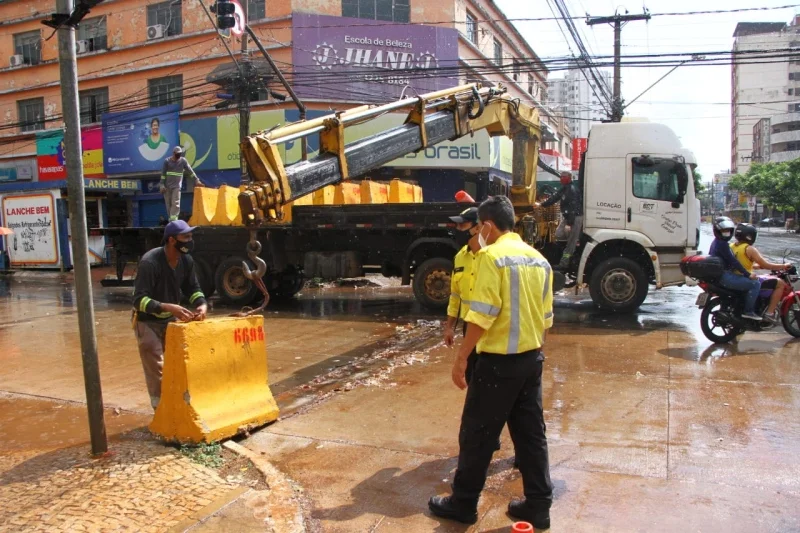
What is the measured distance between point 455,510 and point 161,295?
2.88m

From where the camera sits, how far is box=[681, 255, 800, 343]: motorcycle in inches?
314

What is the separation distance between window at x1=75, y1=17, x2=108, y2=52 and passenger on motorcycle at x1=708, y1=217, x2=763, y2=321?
25948 mm

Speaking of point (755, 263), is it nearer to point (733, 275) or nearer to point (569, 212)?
point (733, 275)

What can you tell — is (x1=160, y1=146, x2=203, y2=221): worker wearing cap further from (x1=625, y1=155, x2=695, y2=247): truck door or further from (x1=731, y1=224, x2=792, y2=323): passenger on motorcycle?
(x1=731, y1=224, x2=792, y2=323): passenger on motorcycle

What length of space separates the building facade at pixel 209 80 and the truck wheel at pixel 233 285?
699 cm

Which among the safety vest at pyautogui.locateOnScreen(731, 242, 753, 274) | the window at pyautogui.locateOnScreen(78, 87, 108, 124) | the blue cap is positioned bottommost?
the safety vest at pyautogui.locateOnScreen(731, 242, 753, 274)

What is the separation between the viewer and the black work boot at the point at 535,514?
3.42 m

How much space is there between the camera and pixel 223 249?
12219 millimetres

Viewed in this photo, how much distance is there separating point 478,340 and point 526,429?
61 cm

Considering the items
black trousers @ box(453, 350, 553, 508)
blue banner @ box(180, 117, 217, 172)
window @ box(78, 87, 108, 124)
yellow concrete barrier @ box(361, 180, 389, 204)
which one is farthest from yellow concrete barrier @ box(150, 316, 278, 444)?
window @ box(78, 87, 108, 124)

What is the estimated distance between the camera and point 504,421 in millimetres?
3418

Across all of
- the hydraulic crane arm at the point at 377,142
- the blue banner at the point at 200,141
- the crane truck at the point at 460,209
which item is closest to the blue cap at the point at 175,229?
the hydraulic crane arm at the point at 377,142

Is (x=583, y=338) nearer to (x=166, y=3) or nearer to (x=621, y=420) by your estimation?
(x=621, y=420)

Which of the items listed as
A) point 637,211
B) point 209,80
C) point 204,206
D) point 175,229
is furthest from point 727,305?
point 209,80
